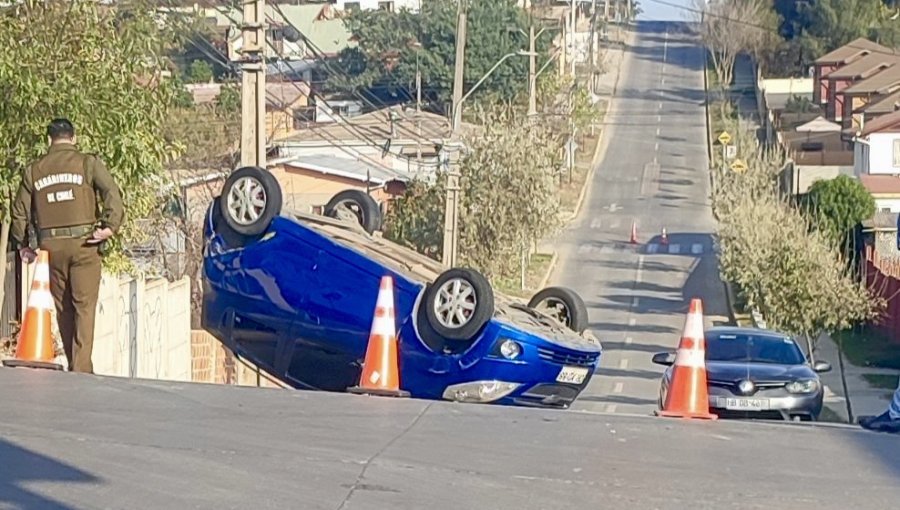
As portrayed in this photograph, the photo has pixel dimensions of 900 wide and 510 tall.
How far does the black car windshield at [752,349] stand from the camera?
19.1m

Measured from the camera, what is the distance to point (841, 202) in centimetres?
5625

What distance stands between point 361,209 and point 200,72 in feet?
222

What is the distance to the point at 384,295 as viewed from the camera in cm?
1083

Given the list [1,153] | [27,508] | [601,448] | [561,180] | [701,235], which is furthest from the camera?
[561,180]

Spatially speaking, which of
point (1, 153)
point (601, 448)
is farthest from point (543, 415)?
point (1, 153)

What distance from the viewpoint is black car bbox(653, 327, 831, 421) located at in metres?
17.4

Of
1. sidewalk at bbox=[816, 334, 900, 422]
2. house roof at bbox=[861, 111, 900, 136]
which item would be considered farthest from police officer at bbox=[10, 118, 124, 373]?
house roof at bbox=[861, 111, 900, 136]

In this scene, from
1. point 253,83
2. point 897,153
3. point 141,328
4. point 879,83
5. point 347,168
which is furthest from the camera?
point 879,83

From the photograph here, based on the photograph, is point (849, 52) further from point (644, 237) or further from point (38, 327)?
point (38, 327)

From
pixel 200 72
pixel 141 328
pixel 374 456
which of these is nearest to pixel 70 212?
pixel 374 456

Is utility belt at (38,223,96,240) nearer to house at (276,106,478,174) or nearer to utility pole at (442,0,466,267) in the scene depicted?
utility pole at (442,0,466,267)

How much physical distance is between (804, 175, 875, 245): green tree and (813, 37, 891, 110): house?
1188 inches

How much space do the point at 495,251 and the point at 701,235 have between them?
1900 cm

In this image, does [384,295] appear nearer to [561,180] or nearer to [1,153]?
[1,153]
